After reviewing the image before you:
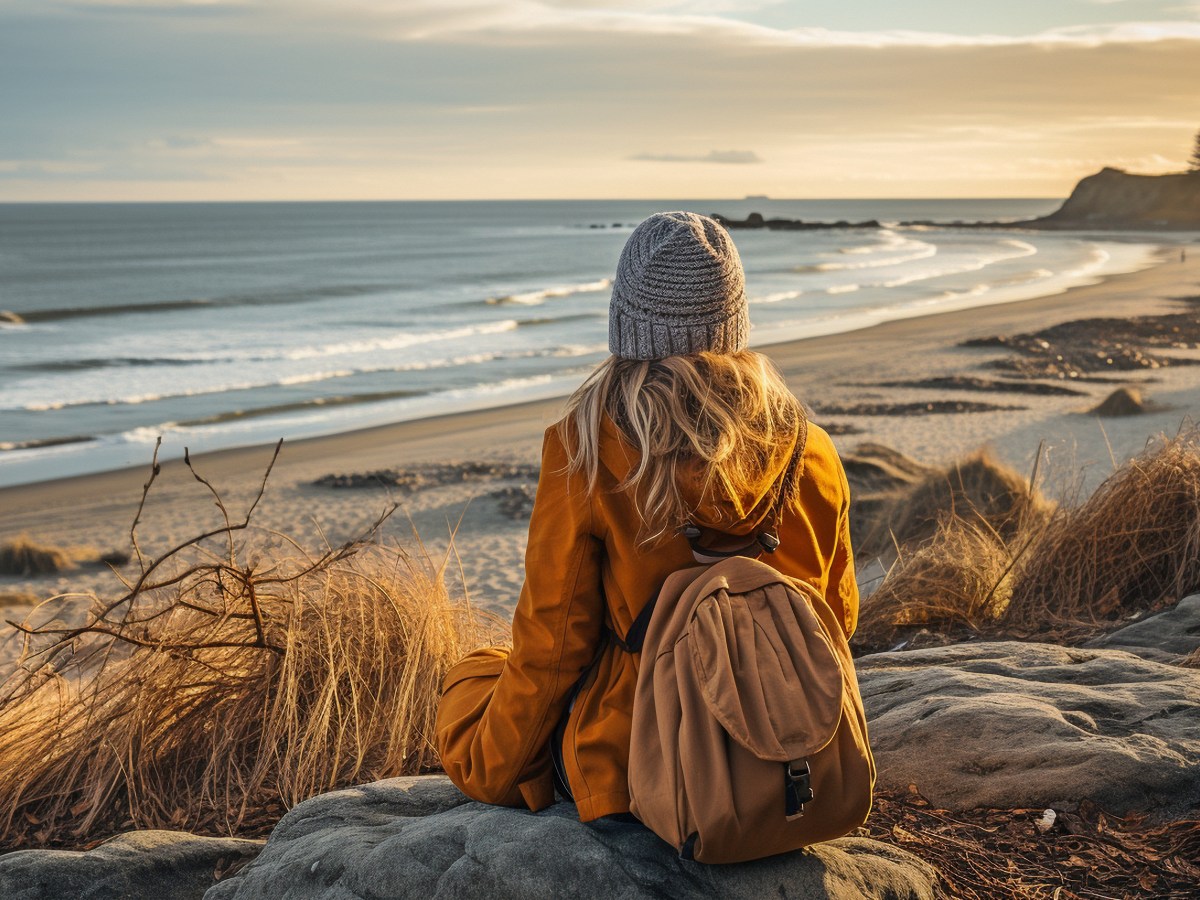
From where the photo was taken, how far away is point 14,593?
9.26 m

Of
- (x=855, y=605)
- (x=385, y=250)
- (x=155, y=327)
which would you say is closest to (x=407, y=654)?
(x=855, y=605)

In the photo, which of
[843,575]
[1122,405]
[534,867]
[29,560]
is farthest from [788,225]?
[534,867]

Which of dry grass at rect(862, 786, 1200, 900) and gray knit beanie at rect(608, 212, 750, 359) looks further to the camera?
dry grass at rect(862, 786, 1200, 900)

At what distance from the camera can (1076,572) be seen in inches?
212

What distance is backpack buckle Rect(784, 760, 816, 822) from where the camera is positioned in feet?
6.52

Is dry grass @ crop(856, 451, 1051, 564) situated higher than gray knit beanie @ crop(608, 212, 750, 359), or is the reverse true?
gray knit beanie @ crop(608, 212, 750, 359)

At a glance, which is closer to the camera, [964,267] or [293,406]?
[293,406]

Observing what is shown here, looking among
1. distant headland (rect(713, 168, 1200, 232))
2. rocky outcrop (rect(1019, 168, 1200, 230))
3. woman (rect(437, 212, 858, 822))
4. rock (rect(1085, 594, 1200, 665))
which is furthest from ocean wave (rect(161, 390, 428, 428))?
rocky outcrop (rect(1019, 168, 1200, 230))

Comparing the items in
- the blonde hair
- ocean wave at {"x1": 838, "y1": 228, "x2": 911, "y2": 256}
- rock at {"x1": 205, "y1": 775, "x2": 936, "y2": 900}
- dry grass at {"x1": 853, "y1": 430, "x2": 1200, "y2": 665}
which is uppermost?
the blonde hair

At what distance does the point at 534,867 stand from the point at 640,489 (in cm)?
84

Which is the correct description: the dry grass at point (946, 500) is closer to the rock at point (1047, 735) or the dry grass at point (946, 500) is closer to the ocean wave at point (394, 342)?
the rock at point (1047, 735)

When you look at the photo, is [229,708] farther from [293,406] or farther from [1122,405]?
[293,406]

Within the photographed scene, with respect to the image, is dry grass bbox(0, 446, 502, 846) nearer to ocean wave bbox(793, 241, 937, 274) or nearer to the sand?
the sand

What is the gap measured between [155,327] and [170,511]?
2500cm
